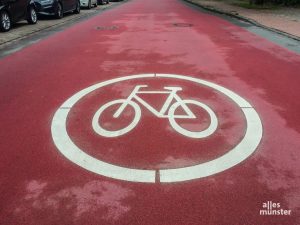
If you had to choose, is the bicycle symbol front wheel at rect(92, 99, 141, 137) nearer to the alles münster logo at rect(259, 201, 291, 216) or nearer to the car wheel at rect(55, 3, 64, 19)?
the alles münster logo at rect(259, 201, 291, 216)

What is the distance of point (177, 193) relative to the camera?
11.0ft

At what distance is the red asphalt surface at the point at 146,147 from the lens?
10.2ft

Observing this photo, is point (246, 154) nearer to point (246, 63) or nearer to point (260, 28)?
point (246, 63)

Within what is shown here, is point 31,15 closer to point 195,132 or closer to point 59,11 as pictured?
point 59,11

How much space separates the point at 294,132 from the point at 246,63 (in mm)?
4343

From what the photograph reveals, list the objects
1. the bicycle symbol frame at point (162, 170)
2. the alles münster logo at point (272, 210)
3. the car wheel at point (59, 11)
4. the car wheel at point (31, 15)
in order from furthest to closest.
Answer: the car wheel at point (59, 11) → the car wheel at point (31, 15) → the bicycle symbol frame at point (162, 170) → the alles münster logo at point (272, 210)

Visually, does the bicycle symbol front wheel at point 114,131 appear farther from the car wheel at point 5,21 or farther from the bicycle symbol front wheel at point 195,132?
the car wheel at point 5,21

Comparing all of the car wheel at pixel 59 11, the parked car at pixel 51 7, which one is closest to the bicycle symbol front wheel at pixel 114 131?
the parked car at pixel 51 7

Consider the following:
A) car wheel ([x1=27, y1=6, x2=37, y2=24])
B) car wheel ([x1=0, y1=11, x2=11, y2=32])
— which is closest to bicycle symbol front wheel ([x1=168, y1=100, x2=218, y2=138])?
car wheel ([x1=0, y1=11, x2=11, y2=32])

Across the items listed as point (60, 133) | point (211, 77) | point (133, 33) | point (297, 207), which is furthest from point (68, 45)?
point (297, 207)

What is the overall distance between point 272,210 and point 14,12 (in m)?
14.4

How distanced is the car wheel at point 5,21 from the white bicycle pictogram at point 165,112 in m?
9.82

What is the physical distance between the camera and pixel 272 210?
10.1ft

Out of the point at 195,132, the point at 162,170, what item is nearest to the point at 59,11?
the point at 195,132
